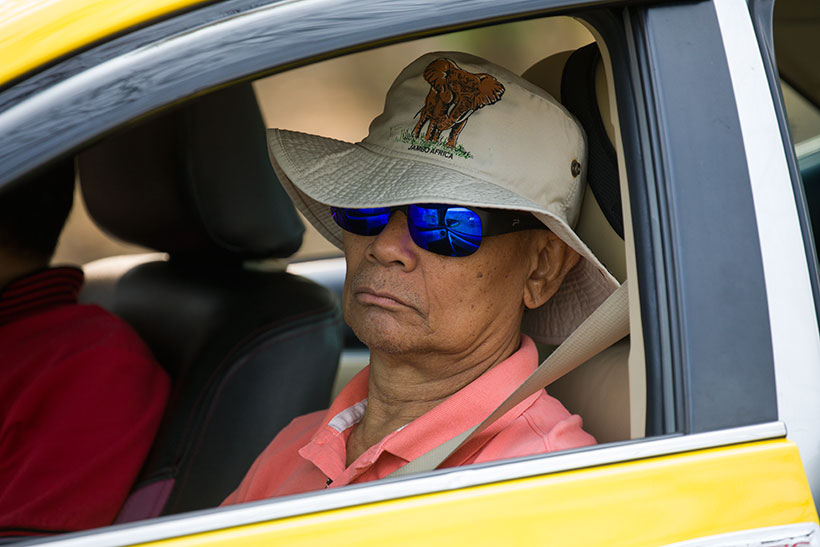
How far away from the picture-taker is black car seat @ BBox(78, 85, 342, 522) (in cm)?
213

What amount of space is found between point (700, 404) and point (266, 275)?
1.60m

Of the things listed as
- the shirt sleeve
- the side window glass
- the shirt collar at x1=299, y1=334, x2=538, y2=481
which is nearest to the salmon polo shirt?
Answer: the shirt collar at x1=299, y1=334, x2=538, y2=481

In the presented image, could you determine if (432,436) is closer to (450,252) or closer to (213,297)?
(450,252)

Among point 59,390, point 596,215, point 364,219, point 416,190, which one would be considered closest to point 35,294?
point 59,390

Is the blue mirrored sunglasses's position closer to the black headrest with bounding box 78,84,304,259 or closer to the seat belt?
the seat belt

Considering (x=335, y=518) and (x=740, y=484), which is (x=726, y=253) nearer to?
(x=740, y=484)

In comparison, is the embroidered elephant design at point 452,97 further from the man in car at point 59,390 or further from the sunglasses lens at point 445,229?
the man in car at point 59,390

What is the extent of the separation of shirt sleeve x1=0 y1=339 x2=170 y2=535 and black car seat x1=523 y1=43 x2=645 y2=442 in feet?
3.50

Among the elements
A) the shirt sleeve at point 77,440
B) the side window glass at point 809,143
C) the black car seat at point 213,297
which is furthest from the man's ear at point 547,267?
the shirt sleeve at point 77,440

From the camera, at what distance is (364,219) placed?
156 centimetres

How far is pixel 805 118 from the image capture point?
1.78 m

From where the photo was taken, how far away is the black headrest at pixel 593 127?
4.99 ft

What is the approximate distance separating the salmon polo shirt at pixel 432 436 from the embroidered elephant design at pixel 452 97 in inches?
17.2

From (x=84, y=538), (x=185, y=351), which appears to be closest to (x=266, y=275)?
(x=185, y=351)
